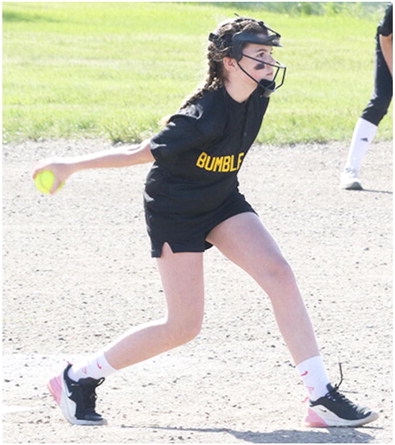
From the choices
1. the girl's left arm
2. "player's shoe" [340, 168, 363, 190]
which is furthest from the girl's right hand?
"player's shoe" [340, 168, 363, 190]

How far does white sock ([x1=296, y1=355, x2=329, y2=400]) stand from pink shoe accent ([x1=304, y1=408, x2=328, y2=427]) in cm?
7

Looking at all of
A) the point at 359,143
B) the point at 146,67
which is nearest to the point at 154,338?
the point at 359,143

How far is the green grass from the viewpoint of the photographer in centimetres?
1277

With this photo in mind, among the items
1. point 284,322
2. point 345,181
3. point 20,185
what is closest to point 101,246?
point 20,185

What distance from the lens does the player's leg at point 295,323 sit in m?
4.50

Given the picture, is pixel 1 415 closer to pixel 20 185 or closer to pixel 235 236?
pixel 235 236

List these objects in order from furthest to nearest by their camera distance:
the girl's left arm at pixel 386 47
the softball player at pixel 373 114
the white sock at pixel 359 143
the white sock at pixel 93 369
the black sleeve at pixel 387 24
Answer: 1. the white sock at pixel 359 143
2. the softball player at pixel 373 114
3. the girl's left arm at pixel 386 47
4. the black sleeve at pixel 387 24
5. the white sock at pixel 93 369

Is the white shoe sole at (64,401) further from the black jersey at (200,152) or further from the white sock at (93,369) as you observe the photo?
the black jersey at (200,152)

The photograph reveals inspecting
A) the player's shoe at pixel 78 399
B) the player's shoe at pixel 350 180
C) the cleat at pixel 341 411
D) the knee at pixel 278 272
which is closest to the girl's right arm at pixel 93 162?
the knee at pixel 278 272

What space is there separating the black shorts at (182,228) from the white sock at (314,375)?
2.10 ft

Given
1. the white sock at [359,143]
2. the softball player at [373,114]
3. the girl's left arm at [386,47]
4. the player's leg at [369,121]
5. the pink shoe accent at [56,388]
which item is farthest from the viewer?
the white sock at [359,143]

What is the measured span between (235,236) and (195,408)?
83 centimetres

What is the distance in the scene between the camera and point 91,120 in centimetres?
1300

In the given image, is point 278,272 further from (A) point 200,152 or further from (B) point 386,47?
(B) point 386,47
